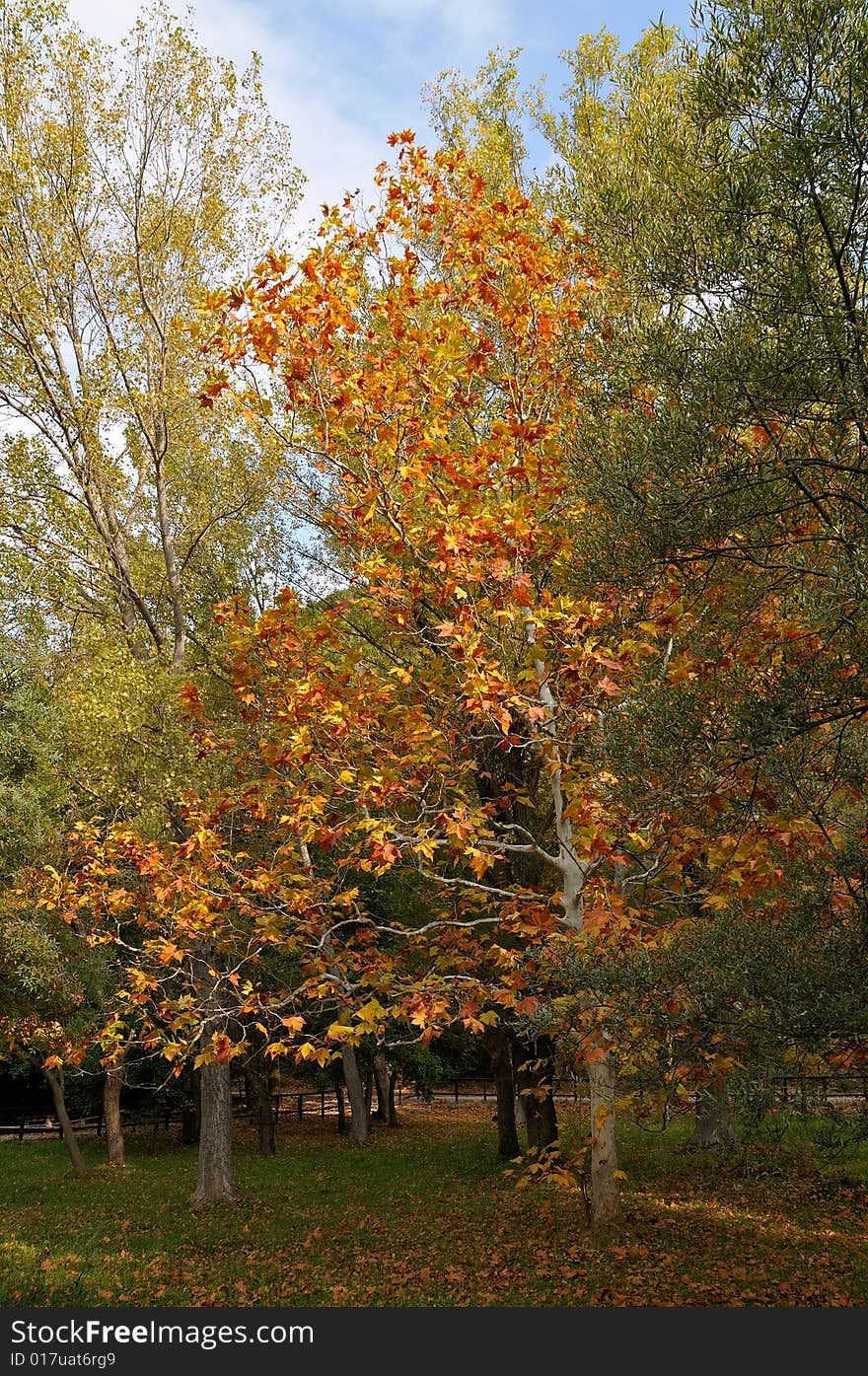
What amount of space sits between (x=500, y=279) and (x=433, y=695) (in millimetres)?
5072

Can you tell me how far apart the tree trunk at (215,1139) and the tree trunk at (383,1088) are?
11.7 metres

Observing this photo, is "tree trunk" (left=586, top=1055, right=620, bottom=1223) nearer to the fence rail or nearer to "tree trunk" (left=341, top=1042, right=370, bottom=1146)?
the fence rail

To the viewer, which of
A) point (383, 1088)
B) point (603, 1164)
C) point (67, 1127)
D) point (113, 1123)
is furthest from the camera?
point (383, 1088)

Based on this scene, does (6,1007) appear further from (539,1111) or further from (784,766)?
(784,766)

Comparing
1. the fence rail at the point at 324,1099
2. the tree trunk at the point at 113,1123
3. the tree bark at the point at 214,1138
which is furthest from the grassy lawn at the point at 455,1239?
the tree trunk at the point at 113,1123

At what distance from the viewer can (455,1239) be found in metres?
12.2

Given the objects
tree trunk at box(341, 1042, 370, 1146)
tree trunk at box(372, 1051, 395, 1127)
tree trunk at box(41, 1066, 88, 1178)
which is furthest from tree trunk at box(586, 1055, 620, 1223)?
tree trunk at box(372, 1051, 395, 1127)

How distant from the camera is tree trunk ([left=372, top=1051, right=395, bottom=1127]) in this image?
28.9 meters

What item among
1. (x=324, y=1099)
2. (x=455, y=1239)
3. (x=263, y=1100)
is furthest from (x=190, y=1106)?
(x=455, y=1239)

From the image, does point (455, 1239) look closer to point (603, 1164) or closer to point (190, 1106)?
point (603, 1164)

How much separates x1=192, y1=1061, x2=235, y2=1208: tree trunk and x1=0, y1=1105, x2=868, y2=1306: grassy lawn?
547mm

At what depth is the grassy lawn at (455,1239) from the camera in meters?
8.99

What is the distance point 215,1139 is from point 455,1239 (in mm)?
6426

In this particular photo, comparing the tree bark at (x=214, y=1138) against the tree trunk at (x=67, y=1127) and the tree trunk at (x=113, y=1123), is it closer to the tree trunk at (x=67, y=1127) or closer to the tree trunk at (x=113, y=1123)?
the tree trunk at (x=67, y=1127)
